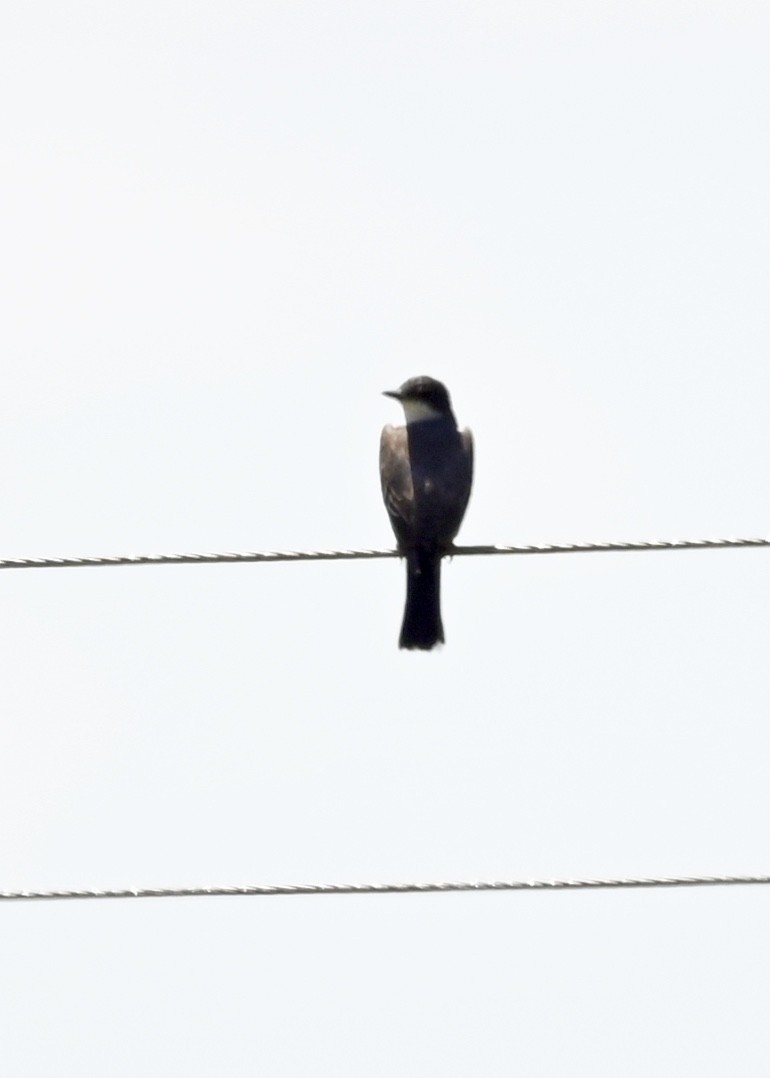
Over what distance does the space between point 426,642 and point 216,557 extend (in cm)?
418

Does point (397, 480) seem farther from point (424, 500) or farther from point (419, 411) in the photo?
point (419, 411)

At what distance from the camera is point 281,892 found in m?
10.5

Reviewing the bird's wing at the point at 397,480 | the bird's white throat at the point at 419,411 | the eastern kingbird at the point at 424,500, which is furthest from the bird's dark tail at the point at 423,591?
the bird's white throat at the point at 419,411

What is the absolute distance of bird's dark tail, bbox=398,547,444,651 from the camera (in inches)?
609

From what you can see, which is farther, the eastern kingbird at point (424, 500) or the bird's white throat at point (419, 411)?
the bird's white throat at point (419, 411)

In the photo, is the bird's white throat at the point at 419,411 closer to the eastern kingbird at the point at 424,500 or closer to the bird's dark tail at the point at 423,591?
the eastern kingbird at the point at 424,500

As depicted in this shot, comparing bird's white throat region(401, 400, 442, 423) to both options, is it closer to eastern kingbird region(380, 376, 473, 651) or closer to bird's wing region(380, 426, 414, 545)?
eastern kingbird region(380, 376, 473, 651)

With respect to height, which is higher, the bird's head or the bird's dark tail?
the bird's head

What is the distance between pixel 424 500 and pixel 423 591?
0.48 meters

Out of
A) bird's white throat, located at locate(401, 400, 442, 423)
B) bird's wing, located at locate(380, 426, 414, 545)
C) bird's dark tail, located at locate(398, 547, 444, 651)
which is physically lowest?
bird's dark tail, located at locate(398, 547, 444, 651)

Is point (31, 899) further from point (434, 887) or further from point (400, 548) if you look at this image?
point (400, 548)

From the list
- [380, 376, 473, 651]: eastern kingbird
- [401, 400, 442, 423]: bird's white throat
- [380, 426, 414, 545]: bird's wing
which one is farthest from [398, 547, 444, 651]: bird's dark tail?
[401, 400, 442, 423]: bird's white throat

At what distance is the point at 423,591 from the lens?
1550cm

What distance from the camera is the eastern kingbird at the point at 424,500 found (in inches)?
610
